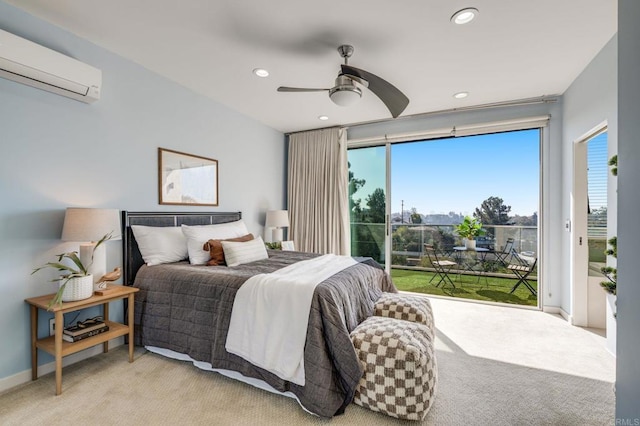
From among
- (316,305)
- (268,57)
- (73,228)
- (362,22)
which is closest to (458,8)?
(362,22)

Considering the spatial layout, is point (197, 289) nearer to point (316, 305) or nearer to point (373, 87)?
point (316, 305)

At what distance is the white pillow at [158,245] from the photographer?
2.73 meters

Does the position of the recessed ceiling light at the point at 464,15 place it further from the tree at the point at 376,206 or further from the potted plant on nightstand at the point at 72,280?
the potted plant on nightstand at the point at 72,280

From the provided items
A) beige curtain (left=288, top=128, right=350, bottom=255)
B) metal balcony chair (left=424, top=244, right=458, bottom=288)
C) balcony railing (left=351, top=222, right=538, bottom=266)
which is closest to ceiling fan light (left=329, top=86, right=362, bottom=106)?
beige curtain (left=288, top=128, right=350, bottom=255)

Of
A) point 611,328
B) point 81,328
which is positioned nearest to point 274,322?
point 81,328

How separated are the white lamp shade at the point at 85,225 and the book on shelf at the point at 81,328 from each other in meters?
0.67

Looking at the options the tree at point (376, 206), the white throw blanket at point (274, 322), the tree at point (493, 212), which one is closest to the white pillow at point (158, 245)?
the white throw blanket at point (274, 322)

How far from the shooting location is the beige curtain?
4.68 meters

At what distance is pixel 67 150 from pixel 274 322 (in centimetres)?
216

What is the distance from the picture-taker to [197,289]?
229 cm

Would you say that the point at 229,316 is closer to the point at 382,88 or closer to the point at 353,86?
the point at 353,86

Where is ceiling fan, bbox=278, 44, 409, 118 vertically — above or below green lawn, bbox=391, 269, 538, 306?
above

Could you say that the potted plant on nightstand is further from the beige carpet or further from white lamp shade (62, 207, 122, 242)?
the beige carpet

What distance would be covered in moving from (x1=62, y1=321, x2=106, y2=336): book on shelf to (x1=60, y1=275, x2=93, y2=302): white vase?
0.83 ft
